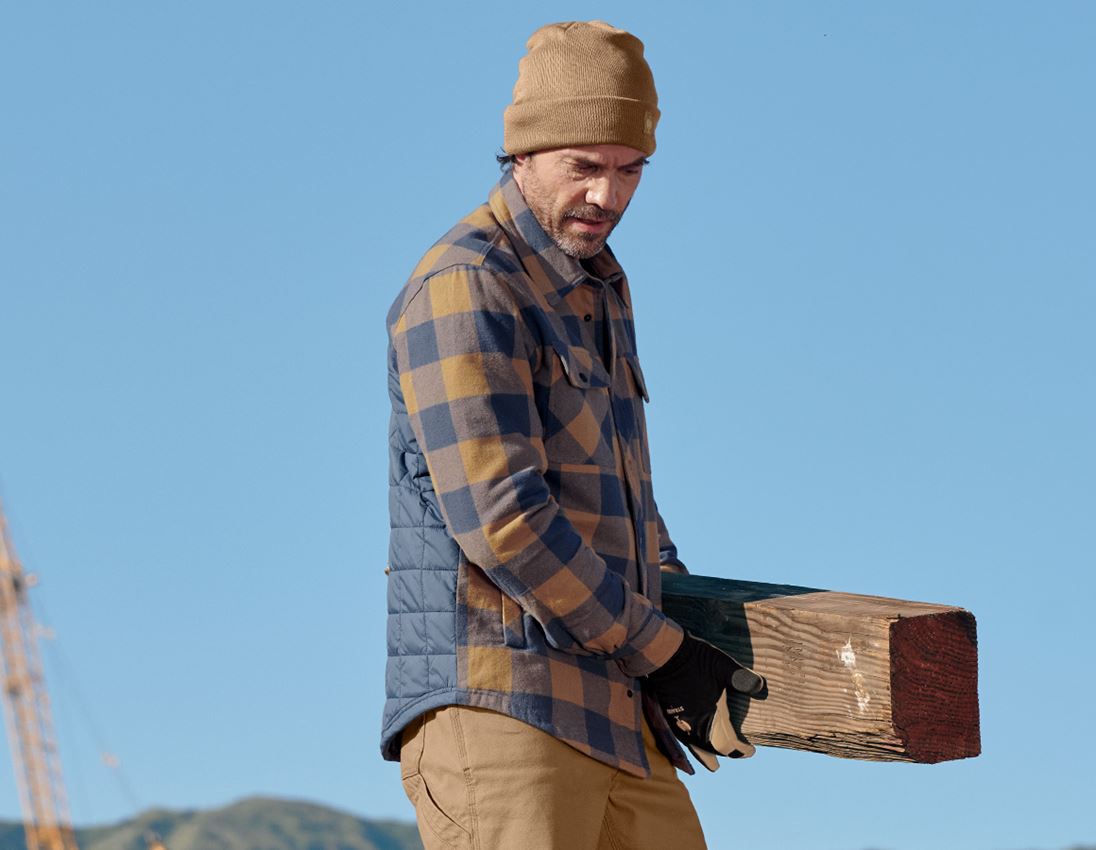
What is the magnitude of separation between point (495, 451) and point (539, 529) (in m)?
0.22

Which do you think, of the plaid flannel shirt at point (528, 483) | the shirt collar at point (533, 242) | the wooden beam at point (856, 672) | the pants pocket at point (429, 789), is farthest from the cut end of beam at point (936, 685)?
the shirt collar at point (533, 242)

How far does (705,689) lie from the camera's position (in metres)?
4.61

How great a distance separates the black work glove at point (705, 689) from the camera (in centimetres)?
458

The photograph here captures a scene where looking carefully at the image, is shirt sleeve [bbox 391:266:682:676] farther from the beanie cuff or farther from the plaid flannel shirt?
the beanie cuff

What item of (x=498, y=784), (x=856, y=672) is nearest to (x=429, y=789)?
(x=498, y=784)

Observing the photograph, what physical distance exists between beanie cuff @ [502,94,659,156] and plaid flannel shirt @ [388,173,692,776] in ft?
0.61

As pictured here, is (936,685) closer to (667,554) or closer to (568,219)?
(667,554)

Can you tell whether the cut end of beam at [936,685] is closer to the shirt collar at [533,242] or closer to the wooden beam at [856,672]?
the wooden beam at [856,672]

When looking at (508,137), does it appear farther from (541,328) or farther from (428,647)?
(428,647)

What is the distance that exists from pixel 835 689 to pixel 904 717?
0.20 m

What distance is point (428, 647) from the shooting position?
429cm

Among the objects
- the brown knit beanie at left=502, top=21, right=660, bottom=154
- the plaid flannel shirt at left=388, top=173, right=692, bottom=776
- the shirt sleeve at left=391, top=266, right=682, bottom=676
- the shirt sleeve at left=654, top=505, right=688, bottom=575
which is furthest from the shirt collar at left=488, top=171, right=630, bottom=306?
the shirt sleeve at left=654, top=505, right=688, bottom=575

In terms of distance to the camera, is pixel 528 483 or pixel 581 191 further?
pixel 581 191

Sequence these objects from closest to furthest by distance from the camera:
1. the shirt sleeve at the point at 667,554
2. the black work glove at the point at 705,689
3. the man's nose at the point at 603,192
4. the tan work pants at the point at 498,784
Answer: the tan work pants at the point at 498,784 → the man's nose at the point at 603,192 → the black work glove at the point at 705,689 → the shirt sleeve at the point at 667,554
